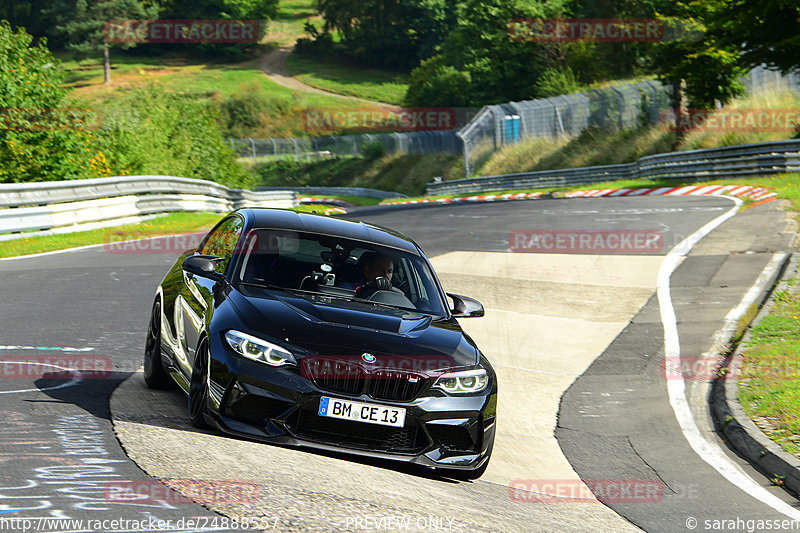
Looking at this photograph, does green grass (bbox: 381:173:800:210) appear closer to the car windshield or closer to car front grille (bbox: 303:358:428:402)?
the car windshield

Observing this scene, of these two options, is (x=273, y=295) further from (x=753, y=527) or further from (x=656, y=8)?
(x=656, y=8)

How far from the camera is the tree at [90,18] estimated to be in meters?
113

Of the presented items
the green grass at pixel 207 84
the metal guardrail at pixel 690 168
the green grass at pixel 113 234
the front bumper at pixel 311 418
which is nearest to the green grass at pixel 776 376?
the front bumper at pixel 311 418

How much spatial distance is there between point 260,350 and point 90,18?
4603 inches

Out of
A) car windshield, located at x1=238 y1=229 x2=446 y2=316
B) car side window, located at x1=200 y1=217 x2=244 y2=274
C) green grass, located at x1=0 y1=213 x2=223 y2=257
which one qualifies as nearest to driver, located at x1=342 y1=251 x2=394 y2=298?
car windshield, located at x1=238 y1=229 x2=446 y2=316

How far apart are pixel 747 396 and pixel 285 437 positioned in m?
4.94

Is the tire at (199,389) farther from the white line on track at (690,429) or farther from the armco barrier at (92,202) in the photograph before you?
the armco barrier at (92,202)

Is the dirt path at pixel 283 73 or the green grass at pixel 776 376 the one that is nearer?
the green grass at pixel 776 376

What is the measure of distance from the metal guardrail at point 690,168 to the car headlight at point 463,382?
2591 cm

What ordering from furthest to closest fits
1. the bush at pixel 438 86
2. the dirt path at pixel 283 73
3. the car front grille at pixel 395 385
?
the dirt path at pixel 283 73 → the bush at pixel 438 86 → the car front grille at pixel 395 385

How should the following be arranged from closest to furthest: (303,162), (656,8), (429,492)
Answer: (429,492), (656,8), (303,162)

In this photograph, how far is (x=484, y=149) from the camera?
2216 inches

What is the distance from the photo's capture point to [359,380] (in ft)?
20.4

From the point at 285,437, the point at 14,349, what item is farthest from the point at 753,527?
the point at 14,349
